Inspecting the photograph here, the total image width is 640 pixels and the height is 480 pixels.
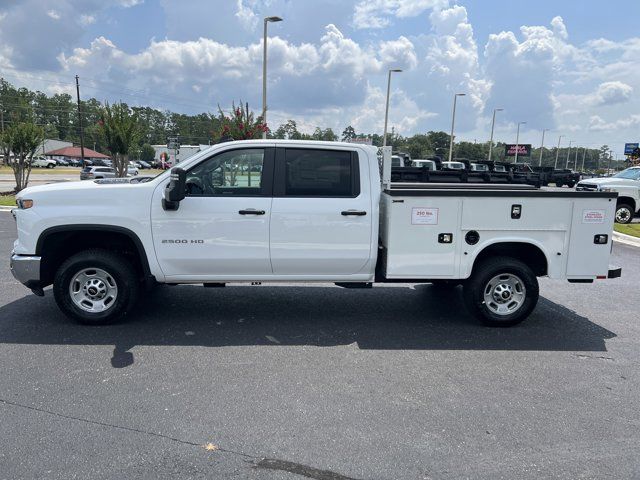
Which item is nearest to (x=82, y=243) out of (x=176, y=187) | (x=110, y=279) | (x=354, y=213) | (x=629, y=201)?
(x=110, y=279)

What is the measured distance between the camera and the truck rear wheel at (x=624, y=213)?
16.2 meters

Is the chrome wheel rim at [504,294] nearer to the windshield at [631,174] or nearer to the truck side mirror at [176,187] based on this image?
the truck side mirror at [176,187]

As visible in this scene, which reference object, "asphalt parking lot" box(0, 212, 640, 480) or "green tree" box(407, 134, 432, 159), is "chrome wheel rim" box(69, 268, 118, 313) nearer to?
"asphalt parking lot" box(0, 212, 640, 480)

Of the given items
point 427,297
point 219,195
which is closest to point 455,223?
point 427,297

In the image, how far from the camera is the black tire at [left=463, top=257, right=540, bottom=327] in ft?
18.2

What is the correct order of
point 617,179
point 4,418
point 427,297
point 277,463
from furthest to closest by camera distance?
point 617,179 < point 427,297 < point 4,418 < point 277,463

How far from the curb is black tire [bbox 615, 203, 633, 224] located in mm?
2807

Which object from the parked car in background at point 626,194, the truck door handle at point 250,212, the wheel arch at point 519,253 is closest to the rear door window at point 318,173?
the truck door handle at point 250,212

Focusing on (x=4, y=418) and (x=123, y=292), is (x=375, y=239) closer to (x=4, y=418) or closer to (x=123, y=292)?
(x=123, y=292)

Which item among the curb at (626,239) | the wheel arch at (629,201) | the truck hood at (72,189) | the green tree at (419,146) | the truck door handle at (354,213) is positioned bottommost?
the curb at (626,239)

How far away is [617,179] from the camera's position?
16.9m

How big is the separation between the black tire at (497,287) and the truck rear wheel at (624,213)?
1292cm

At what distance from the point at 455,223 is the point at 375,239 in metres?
0.88

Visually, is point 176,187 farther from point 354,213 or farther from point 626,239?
point 626,239
